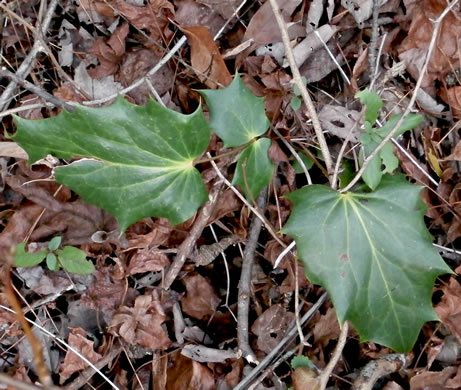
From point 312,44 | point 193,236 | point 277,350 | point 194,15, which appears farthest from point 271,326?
point 194,15

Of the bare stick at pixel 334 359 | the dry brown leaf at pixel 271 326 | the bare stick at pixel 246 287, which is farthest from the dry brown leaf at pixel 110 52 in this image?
the bare stick at pixel 334 359

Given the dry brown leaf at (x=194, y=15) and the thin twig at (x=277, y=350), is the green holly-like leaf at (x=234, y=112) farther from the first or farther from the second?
the thin twig at (x=277, y=350)

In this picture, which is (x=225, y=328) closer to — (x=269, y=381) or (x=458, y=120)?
(x=269, y=381)

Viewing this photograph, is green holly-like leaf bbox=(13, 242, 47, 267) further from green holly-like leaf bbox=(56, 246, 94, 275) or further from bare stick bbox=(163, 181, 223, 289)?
bare stick bbox=(163, 181, 223, 289)

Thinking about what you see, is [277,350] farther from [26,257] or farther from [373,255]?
[26,257]

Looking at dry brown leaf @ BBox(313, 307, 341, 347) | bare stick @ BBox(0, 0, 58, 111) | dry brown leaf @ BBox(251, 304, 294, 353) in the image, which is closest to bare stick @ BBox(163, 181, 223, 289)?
dry brown leaf @ BBox(251, 304, 294, 353)

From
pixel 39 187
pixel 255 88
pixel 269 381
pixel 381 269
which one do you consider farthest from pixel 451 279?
pixel 39 187
